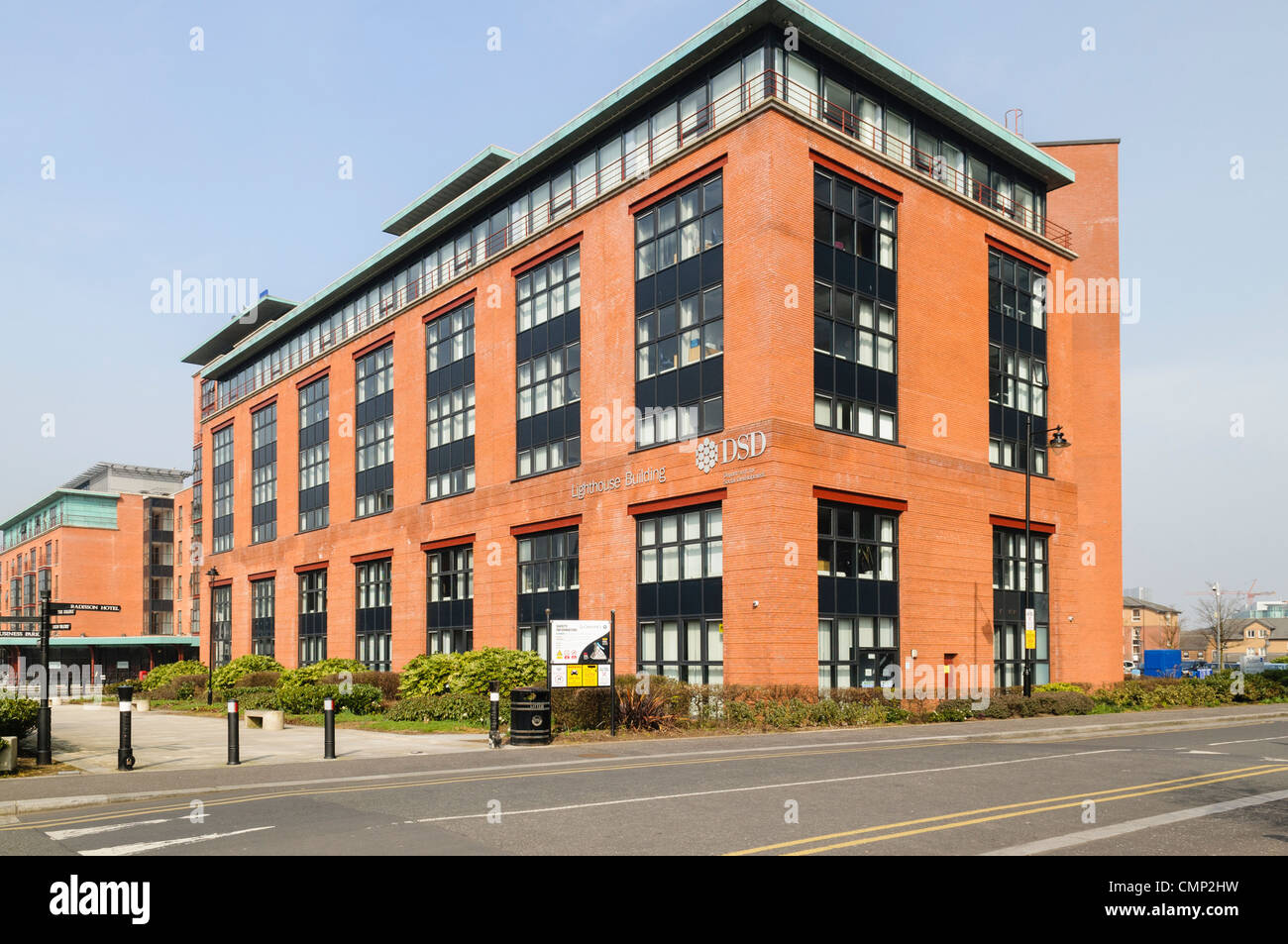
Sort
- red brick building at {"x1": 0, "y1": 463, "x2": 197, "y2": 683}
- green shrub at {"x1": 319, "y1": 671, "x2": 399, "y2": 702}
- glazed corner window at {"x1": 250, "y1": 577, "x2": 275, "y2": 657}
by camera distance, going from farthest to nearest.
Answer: red brick building at {"x1": 0, "y1": 463, "x2": 197, "y2": 683}, glazed corner window at {"x1": 250, "y1": 577, "x2": 275, "y2": 657}, green shrub at {"x1": 319, "y1": 671, "x2": 399, "y2": 702}

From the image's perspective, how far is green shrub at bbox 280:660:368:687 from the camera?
42.9 meters

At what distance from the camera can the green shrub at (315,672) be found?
4288 centimetres

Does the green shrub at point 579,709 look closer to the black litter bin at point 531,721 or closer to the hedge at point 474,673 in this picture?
the black litter bin at point 531,721

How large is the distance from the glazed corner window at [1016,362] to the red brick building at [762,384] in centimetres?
16

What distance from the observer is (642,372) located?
37.7 metres

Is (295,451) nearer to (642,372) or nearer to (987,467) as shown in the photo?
(642,372)

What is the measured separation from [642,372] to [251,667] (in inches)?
1137

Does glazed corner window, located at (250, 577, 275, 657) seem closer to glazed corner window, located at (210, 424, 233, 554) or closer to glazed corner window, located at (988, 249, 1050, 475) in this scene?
glazed corner window, located at (210, 424, 233, 554)

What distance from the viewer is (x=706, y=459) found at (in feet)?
112

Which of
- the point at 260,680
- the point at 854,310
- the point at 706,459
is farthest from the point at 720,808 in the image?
the point at 260,680

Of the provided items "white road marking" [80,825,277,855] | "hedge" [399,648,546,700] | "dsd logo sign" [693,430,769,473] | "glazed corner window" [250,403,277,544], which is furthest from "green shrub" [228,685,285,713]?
"glazed corner window" [250,403,277,544]

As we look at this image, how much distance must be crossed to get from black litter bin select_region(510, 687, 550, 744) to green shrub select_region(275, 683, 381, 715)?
1318cm

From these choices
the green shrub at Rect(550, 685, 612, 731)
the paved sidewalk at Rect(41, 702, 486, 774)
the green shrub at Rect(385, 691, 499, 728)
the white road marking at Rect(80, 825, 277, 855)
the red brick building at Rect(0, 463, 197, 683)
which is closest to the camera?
the white road marking at Rect(80, 825, 277, 855)

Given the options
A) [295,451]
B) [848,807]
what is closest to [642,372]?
[848,807]
